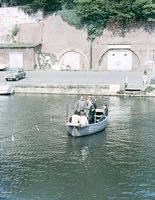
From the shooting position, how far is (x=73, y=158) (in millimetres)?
29656

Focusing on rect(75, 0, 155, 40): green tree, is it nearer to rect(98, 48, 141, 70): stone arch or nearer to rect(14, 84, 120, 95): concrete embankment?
rect(98, 48, 141, 70): stone arch

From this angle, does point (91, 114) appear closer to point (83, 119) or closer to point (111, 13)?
point (83, 119)

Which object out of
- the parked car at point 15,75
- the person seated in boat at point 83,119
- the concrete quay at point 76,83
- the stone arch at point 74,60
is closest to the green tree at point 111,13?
the stone arch at point 74,60

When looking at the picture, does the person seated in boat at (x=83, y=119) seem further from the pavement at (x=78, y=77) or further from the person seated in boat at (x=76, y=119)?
the pavement at (x=78, y=77)

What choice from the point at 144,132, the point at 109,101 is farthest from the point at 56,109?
the point at 144,132

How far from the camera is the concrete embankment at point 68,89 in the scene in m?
54.3

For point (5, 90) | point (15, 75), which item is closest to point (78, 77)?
point (15, 75)

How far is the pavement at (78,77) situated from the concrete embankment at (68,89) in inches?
36.1

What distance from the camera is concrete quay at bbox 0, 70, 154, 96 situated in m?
54.5

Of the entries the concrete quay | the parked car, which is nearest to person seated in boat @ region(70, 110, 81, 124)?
the concrete quay

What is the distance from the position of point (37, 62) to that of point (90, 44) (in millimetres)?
7739

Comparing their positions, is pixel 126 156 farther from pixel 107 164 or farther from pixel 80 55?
pixel 80 55

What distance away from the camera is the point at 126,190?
2417 cm

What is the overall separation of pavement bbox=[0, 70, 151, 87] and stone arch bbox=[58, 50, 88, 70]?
404 cm
